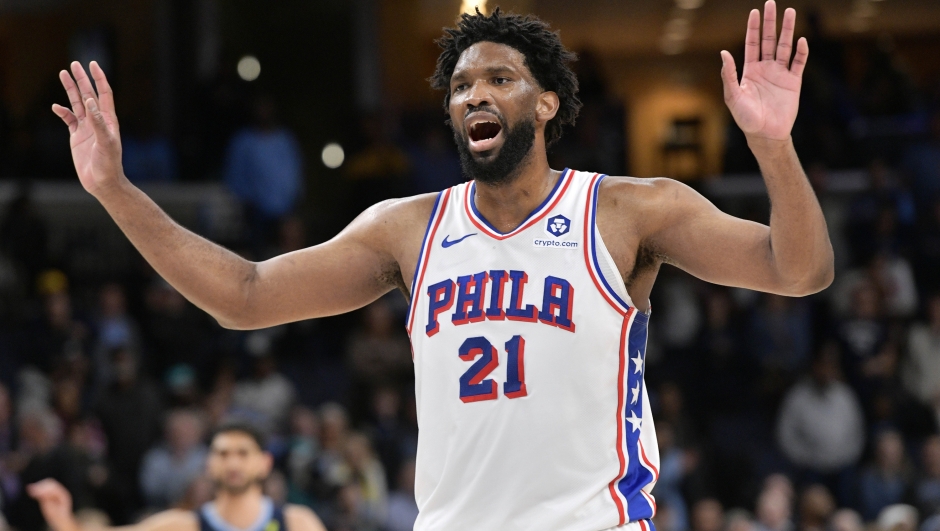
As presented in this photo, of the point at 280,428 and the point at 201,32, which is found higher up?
the point at 201,32

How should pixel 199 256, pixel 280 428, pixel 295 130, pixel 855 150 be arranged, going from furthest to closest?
pixel 295 130, pixel 855 150, pixel 280 428, pixel 199 256

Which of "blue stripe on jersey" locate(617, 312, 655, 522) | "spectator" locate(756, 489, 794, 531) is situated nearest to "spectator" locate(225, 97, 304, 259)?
"spectator" locate(756, 489, 794, 531)

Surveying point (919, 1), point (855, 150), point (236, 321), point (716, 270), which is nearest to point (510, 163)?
point (716, 270)

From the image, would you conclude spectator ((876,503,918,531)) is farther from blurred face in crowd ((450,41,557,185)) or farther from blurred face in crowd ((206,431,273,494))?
blurred face in crowd ((450,41,557,185))

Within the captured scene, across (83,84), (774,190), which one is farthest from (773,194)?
(83,84)

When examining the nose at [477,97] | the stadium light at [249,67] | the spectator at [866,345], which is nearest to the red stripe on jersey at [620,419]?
the nose at [477,97]

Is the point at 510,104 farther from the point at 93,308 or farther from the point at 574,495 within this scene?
the point at 93,308

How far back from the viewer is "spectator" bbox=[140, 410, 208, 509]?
1082 centimetres

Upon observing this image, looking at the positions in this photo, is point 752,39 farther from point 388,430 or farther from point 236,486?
point 388,430

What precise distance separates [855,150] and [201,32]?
871 centimetres

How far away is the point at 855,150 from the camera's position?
53.6 ft

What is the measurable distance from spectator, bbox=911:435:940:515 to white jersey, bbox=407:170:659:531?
8795 mm

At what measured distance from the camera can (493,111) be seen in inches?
153

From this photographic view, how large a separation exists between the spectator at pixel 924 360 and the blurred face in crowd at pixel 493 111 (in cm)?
1027
